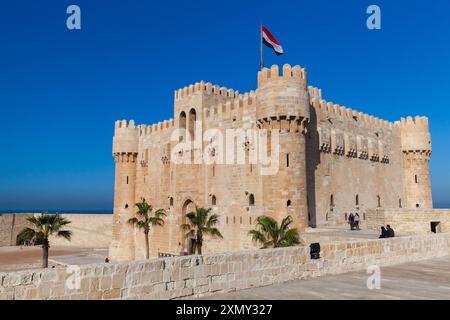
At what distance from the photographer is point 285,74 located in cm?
2133

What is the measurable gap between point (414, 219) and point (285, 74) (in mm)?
11332

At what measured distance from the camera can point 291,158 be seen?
21.0 meters

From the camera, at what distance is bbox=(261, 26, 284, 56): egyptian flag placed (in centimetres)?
2466

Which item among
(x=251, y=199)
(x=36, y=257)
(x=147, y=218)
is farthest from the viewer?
(x=36, y=257)

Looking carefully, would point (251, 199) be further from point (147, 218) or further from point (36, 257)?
point (36, 257)

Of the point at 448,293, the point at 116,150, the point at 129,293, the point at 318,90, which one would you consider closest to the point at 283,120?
the point at 318,90

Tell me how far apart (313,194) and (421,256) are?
10.6 metres

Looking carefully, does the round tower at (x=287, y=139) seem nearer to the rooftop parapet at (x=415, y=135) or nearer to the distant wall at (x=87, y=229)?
the rooftop parapet at (x=415, y=135)

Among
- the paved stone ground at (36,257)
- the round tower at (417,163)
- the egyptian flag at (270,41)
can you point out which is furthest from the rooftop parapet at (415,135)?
the paved stone ground at (36,257)

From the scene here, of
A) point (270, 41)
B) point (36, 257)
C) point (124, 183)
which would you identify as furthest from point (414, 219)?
point (36, 257)

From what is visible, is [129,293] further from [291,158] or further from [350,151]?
[350,151]

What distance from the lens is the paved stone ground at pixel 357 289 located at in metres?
7.34

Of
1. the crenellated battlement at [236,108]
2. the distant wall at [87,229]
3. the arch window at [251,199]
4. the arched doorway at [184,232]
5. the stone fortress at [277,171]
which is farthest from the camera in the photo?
the distant wall at [87,229]

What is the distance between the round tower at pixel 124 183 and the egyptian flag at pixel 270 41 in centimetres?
1698
